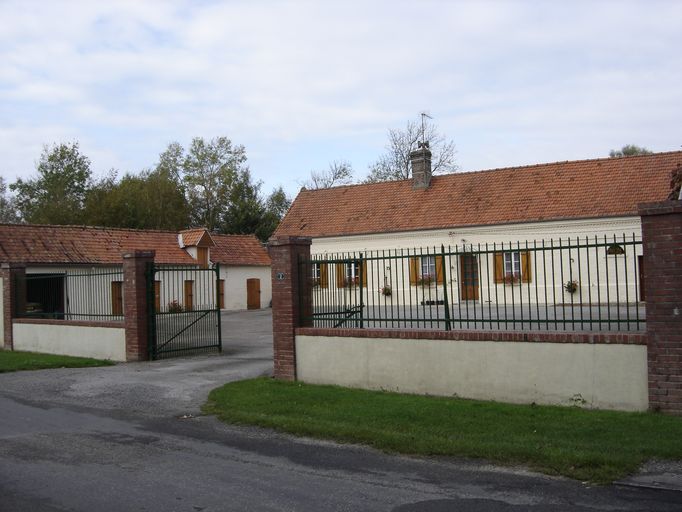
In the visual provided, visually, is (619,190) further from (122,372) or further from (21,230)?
(21,230)

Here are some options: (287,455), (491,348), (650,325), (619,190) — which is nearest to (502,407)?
(491,348)

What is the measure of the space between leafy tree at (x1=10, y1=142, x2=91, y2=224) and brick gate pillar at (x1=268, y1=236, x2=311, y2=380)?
44484 millimetres

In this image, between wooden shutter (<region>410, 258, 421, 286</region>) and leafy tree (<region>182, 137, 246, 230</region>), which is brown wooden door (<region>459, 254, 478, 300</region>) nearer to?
wooden shutter (<region>410, 258, 421, 286</region>)

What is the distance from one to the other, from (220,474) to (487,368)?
175 inches

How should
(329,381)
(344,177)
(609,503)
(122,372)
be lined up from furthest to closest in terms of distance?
(344,177) → (122,372) → (329,381) → (609,503)

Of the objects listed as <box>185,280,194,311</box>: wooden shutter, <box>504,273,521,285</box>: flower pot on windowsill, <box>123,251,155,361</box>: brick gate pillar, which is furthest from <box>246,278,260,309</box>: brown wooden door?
<box>123,251,155,361</box>: brick gate pillar

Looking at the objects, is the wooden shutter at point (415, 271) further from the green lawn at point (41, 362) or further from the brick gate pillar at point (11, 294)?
the brick gate pillar at point (11, 294)

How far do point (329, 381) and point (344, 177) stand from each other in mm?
49308

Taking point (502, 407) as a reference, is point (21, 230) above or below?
above

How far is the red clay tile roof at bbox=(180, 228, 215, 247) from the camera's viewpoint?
129ft

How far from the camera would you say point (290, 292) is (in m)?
11.8

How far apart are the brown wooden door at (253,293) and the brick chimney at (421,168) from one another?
14.4 m

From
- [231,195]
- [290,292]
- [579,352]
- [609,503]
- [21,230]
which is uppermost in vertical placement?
[231,195]

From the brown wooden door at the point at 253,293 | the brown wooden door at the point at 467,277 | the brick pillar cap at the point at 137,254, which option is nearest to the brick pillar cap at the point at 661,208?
the brown wooden door at the point at 467,277
